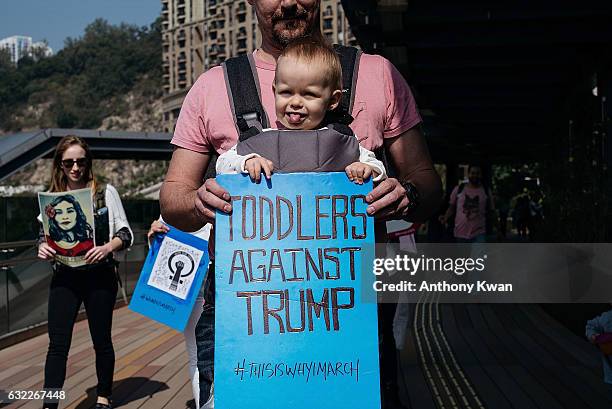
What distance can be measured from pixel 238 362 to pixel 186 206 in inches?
21.0

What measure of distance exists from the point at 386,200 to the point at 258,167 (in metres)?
0.32

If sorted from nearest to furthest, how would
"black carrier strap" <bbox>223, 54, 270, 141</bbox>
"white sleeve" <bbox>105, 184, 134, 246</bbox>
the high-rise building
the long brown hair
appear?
"black carrier strap" <bbox>223, 54, 270, 141</bbox>
the long brown hair
"white sleeve" <bbox>105, 184, 134, 246</bbox>
the high-rise building

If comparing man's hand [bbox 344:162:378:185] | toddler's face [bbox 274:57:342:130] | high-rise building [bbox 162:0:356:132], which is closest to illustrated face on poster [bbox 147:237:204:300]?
toddler's face [bbox 274:57:342:130]

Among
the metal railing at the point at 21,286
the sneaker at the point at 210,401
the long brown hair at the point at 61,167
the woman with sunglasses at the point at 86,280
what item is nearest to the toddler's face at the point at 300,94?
the sneaker at the point at 210,401

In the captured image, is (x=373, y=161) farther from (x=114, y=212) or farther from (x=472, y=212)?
(x=472, y=212)

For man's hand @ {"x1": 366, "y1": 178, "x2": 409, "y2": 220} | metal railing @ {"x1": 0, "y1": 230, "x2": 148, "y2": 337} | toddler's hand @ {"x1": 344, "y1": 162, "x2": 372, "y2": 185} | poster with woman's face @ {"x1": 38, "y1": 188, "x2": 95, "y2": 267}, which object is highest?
toddler's hand @ {"x1": 344, "y1": 162, "x2": 372, "y2": 185}

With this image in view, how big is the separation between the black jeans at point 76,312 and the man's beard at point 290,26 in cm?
394

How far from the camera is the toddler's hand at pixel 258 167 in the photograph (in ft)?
7.13

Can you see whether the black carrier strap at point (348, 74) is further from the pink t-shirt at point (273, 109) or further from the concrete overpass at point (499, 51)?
the concrete overpass at point (499, 51)

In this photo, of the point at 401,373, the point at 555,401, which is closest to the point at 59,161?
the point at 401,373

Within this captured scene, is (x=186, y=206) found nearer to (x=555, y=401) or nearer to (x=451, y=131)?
(x=555, y=401)

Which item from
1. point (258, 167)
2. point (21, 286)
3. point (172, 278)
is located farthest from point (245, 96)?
point (21, 286)

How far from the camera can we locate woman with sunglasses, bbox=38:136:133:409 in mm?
5988

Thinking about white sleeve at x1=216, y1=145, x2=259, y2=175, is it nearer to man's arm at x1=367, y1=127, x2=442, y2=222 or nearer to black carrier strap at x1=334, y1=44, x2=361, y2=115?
black carrier strap at x1=334, y1=44, x2=361, y2=115
